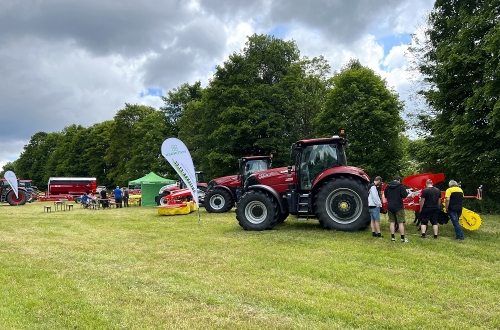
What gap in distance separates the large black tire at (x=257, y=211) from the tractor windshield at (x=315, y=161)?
3.48 ft

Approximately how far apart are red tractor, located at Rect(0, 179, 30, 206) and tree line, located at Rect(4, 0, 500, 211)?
44.8 feet

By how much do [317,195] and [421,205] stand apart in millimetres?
2510

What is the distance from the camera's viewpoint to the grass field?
388cm

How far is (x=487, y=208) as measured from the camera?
15227mm

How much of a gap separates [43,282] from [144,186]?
19207 mm

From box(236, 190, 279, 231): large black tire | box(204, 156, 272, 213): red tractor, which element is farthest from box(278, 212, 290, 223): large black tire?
box(204, 156, 272, 213): red tractor

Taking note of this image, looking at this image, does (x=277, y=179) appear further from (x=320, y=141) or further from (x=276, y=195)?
(x=320, y=141)

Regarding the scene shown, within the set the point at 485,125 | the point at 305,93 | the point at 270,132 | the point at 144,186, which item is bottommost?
the point at 144,186

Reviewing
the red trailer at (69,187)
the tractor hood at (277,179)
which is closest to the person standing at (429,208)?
the tractor hood at (277,179)

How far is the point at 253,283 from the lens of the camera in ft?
16.8

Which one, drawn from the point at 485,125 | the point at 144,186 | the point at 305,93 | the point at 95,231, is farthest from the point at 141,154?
the point at 485,125

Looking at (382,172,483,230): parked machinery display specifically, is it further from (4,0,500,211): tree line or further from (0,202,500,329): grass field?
(4,0,500,211): tree line

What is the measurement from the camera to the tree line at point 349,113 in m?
15.1

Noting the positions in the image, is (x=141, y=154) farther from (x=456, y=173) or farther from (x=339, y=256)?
(x=339, y=256)
